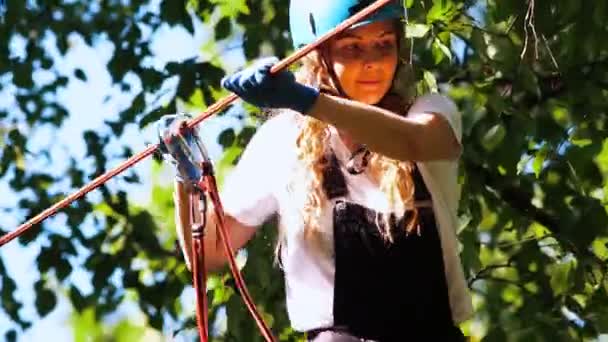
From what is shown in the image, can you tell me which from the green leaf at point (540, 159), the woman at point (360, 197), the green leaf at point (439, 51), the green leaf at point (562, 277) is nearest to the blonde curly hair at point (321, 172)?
the woman at point (360, 197)

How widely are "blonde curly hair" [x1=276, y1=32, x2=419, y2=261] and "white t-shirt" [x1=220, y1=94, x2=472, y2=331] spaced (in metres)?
0.01

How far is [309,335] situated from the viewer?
292cm

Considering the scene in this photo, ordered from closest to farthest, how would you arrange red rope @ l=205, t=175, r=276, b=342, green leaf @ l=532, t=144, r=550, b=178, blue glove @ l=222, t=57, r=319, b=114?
blue glove @ l=222, t=57, r=319, b=114
red rope @ l=205, t=175, r=276, b=342
green leaf @ l=532, t=144, r=550, b=178

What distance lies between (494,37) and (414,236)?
1.52 m

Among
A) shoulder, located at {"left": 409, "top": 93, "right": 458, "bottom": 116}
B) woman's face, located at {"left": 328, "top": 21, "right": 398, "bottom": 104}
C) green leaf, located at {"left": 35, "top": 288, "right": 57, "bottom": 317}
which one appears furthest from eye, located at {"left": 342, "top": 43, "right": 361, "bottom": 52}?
green leaf, located at {"left": 35, "top": 288, "right": 57, "bottom": 317}

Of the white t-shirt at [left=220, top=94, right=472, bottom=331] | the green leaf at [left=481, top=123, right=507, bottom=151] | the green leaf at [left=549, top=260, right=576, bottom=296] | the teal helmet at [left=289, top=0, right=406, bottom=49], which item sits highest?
the teal helmet at [left=289, top=0, right=406, bottom=49]

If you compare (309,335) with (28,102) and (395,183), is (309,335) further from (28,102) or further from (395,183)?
(28,102)

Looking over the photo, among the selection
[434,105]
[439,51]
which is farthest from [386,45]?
[439,51]

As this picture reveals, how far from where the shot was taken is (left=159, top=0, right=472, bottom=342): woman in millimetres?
2836

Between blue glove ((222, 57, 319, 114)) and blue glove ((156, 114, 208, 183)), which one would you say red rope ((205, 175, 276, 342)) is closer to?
blue glove ((156, 114, 208, 183))

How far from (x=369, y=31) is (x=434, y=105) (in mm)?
167

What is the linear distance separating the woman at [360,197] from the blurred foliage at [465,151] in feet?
2.23

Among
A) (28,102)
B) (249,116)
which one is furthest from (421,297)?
(28,102)

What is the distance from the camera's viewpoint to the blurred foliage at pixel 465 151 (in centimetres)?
430
